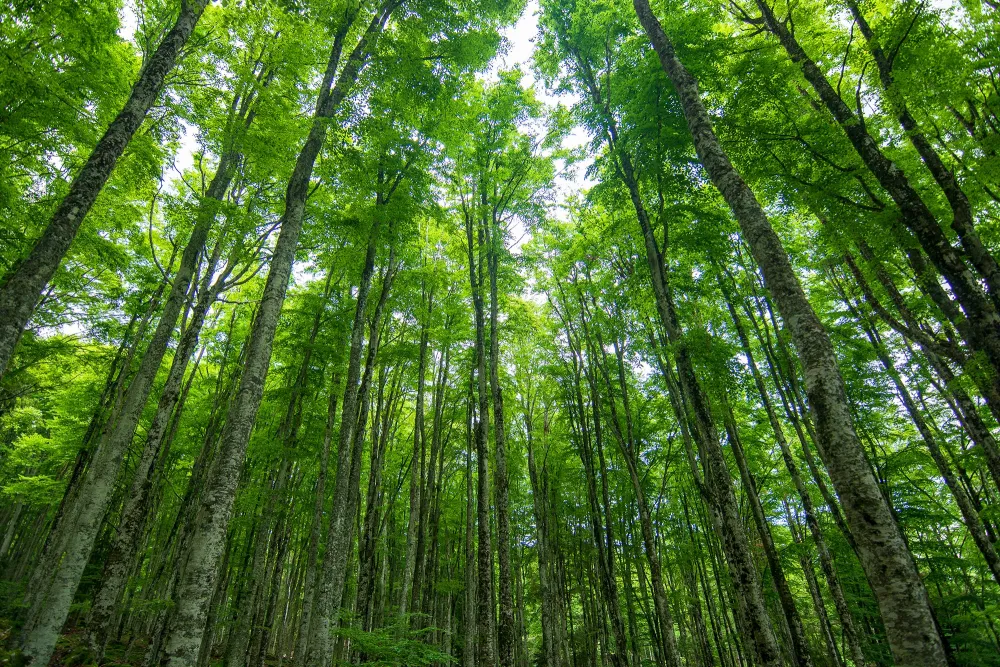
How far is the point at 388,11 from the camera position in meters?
8.70

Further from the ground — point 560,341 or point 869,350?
point 560,341

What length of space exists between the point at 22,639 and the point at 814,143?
19552 mm

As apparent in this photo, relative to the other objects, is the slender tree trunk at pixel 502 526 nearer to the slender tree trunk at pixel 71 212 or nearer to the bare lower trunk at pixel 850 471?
the bare lower trunk at pixel 850 471

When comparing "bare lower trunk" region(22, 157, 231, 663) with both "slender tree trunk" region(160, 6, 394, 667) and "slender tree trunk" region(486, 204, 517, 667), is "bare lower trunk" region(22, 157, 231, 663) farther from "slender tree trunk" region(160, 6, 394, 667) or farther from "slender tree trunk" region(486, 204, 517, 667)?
"slender tree trunk" region(486, 204, 517, 667)

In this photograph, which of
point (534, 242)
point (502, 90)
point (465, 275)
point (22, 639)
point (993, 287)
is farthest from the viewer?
point (534, 242)

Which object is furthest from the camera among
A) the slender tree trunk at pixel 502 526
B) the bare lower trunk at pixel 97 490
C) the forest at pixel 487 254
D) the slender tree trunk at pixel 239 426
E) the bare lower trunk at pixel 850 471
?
the slender tree trunk at pixel 502 526

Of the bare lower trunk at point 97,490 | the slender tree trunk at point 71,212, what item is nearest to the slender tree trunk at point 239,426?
the slender tree trunk at point 71,212

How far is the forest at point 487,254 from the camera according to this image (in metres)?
6.20

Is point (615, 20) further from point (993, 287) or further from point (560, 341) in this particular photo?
point (560, 341)

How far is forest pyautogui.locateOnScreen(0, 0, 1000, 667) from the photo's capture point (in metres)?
6.20

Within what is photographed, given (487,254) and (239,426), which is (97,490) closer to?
(239,426)

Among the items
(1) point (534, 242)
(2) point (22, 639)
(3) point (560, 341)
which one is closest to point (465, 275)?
(1) point (534, 242)

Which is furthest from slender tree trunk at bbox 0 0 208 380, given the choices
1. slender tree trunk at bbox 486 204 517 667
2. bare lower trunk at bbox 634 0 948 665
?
bare lower trunk at bbox 634 0 948 665

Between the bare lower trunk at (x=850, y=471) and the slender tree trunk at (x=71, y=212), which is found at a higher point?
the slender tree trunk at (x=71, y=212)
